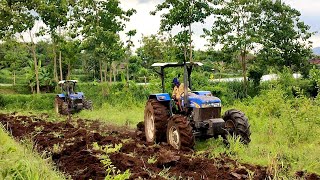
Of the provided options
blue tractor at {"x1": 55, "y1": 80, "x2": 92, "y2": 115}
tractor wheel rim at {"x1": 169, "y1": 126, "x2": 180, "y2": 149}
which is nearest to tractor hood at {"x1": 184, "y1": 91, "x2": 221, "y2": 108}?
tractor wheel rim at {"x1": 169, "y1": 126, "x2": 180, "y2": 149}

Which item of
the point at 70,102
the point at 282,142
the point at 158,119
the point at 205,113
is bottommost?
the point at 282,142

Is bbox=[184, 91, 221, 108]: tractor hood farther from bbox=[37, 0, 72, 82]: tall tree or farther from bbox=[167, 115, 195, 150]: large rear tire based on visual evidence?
bbox=[37, 0, 72, 82]: tall tree

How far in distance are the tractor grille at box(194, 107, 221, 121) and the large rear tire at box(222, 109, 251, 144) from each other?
0.39m

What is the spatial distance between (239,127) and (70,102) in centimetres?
1298

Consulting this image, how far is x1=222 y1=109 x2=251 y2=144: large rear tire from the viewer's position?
9.30 m

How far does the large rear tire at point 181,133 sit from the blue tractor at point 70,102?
38.2ft

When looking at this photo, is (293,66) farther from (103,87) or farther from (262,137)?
(262,137)

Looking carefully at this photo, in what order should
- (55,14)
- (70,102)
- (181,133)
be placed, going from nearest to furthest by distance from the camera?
(181,133) < (70,102) < (55,14)

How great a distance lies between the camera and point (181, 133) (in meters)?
8.84

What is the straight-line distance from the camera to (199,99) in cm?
931

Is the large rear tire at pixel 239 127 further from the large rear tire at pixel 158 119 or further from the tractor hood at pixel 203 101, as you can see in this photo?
the large rear tire at pixel 158 119

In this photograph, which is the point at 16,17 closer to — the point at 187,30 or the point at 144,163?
the point at 187,30

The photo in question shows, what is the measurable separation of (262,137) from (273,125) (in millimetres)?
795

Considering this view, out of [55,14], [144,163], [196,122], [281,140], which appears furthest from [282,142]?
[55,14]
